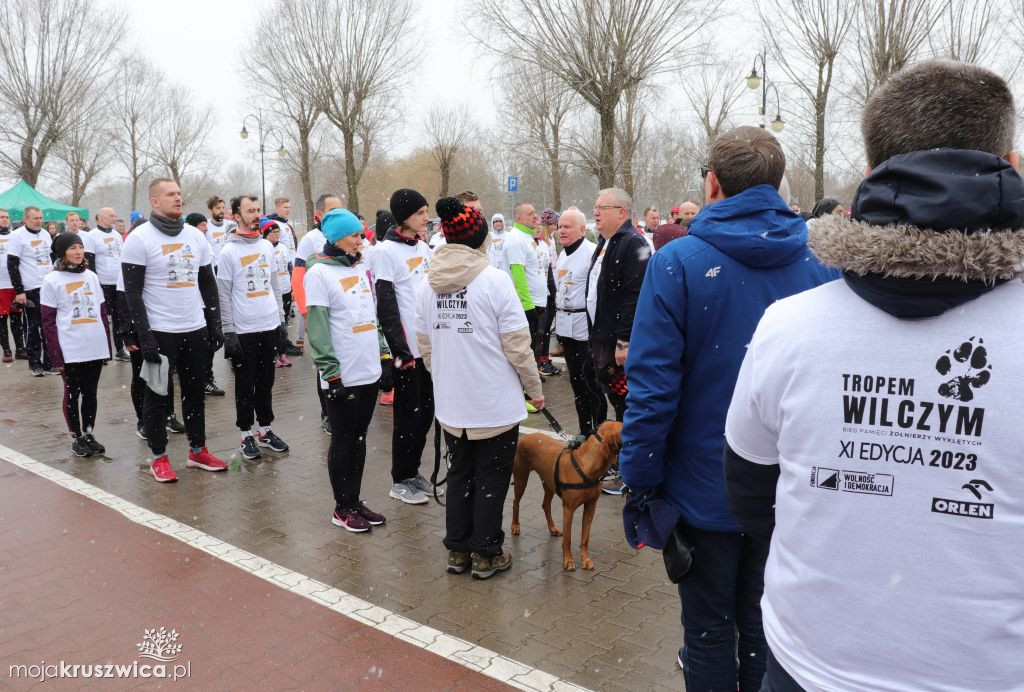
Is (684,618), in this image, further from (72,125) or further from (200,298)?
(72,125)

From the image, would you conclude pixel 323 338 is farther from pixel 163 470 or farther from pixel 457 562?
pixel 163 470

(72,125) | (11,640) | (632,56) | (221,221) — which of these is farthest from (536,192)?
(11,640)

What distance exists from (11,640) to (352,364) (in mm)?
2438

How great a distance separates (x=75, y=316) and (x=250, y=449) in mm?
2080

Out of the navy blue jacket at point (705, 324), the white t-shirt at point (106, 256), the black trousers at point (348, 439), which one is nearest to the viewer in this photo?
the navy blue jacket at point (705, 324)

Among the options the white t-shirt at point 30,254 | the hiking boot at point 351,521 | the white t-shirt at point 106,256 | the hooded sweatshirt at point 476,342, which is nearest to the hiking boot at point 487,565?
the hooded sweatshirt at point 476,342

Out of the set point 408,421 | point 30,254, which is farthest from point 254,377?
point 30,254

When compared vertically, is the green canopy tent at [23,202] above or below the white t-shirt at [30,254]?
above

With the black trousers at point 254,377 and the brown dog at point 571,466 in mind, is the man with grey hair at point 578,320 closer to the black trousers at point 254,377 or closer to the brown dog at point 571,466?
the brown dog at point 571,466

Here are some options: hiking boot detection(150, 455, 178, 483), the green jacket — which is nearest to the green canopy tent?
hiking boot detection(150, 455, 178, 483)

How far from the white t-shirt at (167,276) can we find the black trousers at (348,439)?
2.02 m

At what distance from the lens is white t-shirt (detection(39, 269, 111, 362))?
712 centimetres

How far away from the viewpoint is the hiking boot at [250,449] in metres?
7.03
